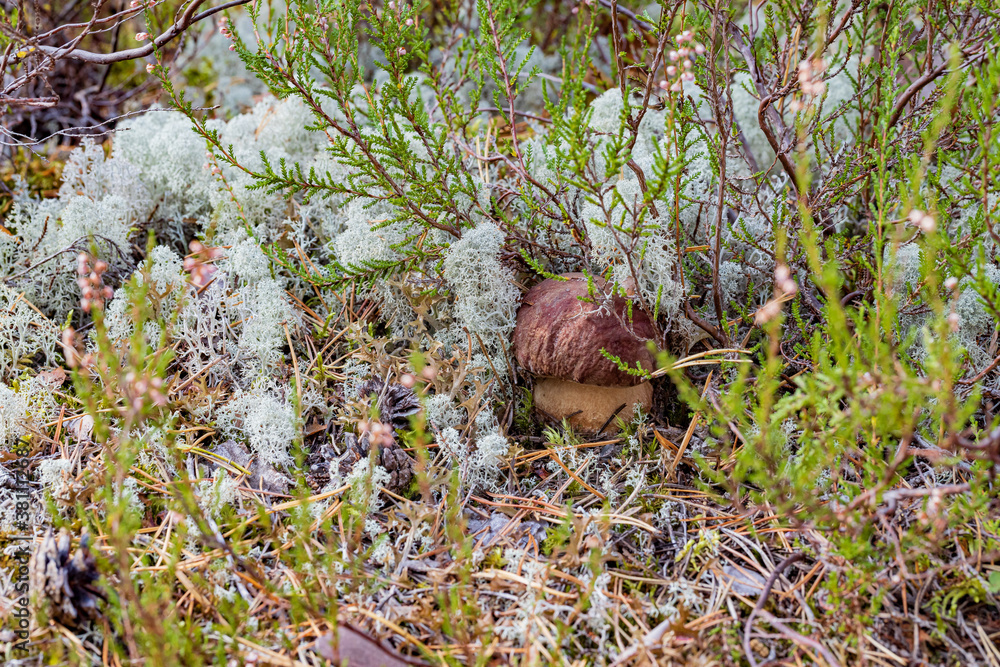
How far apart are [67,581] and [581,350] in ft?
5.09

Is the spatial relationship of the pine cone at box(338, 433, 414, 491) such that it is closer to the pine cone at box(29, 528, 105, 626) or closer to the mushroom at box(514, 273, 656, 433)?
the mushroom at box(514, 273, 656, 433)

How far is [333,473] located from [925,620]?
1.69 meters

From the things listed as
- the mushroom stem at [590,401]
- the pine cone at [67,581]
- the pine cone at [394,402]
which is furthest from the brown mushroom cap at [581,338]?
the pine cone at [67,581]

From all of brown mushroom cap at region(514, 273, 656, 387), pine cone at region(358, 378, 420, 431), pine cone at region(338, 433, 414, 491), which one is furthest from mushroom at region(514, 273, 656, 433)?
pine cone at region(338, 433, 414, 491)

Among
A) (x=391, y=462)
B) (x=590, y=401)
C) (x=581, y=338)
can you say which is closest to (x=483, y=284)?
(x=581, y=338)

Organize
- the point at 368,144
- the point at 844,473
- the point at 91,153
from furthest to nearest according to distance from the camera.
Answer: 1. the point at 91,153
2. the point at 368,144
3. the point at 844,473

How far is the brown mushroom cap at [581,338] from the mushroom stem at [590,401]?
11cm

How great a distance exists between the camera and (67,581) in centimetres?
172

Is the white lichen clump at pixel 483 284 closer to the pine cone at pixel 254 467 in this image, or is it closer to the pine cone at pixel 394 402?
the pine cone at pixel 394 402

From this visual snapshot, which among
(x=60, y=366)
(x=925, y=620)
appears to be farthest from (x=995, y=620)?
(x=60, y=366)

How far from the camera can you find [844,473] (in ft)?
6.79

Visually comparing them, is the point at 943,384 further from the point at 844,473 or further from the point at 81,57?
the point at 81,57

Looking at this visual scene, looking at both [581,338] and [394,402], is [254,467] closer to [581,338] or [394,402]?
[394,402]

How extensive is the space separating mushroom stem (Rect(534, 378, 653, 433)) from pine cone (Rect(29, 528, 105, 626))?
148 cm
